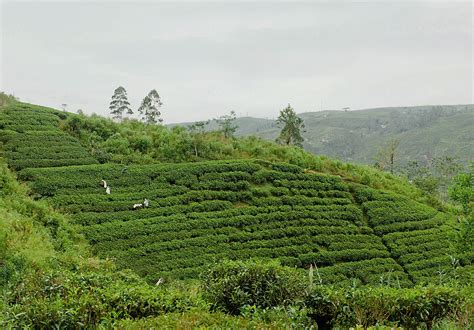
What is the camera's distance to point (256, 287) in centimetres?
850

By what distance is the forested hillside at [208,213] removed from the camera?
14523 millimetres

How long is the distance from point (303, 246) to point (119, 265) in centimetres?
1048

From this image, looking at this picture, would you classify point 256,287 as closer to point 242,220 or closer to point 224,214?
point 242,220

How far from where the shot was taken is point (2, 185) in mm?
20203

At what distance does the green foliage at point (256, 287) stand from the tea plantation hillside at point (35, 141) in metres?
19.7

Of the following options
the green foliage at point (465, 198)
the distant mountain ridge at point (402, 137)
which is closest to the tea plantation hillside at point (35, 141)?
the green foliage at point (465, 198)

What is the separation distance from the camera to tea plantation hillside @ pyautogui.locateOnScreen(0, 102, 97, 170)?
80.3 ft

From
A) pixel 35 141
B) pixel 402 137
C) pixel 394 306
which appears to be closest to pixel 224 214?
pixel 35 141

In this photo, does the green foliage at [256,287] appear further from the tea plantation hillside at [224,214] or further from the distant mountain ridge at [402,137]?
the distant mountain ridge at [402,137]

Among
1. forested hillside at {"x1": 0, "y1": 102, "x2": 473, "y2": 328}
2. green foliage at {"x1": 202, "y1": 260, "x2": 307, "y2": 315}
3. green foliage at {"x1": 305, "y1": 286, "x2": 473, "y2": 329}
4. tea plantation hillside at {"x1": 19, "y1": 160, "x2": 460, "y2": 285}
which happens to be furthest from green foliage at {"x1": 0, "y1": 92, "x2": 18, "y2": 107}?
green foliage at {"x1": 305, "y1": 286, "x2": 473, "y2": 329}

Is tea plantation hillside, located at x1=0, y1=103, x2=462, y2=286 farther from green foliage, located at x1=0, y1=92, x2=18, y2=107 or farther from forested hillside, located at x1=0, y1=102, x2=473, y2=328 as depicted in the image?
green foliage, located at x1=0, y1=92, x2=18, y2=107

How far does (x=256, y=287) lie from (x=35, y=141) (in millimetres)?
23044

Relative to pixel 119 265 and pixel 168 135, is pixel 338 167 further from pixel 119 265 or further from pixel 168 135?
pixel 119 265

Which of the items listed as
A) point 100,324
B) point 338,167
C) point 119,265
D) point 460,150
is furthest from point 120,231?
point 460,150
